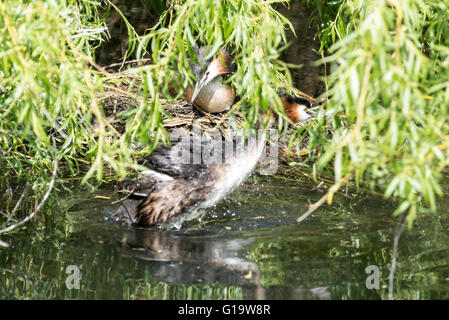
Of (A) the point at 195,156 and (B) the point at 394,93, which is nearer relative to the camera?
(B) the point at 394,93

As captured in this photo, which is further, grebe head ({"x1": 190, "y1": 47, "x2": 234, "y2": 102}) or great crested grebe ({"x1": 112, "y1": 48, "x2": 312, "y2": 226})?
grebe head ({"x1": 190, "y1": 47, "x2": 234, "y2": 102})

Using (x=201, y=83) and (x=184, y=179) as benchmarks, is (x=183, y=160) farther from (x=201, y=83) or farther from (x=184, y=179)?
(x=201, y=83)

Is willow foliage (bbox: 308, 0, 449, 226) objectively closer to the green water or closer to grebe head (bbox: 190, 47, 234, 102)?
the green water

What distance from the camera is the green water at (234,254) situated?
11.8 ft

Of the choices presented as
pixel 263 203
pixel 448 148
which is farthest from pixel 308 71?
pixel 448 148

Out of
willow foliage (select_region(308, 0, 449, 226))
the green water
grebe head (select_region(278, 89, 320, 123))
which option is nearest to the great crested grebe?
the green water

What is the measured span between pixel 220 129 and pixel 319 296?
123 inches

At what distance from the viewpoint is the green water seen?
3.58 meters

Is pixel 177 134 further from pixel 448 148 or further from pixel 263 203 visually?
pixel 448 148

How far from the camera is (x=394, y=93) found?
8.41ft

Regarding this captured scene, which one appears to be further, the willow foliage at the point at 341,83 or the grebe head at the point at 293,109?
the grebe head at the point at 293,109

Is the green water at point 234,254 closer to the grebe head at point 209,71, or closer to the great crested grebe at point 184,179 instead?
the great crested grebe at point 184,179

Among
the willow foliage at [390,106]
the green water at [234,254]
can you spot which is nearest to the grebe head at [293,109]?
the green water at [234,254]
